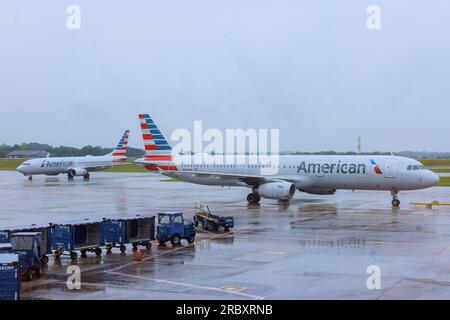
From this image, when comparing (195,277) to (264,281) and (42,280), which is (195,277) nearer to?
(264,281)

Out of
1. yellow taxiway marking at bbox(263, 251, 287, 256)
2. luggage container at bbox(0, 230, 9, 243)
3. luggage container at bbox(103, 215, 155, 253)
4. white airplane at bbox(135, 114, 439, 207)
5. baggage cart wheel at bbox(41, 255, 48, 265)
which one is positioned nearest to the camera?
luggage container at bbox(0, 230, 9, 243)

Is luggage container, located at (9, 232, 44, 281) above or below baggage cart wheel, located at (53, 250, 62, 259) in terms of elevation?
above

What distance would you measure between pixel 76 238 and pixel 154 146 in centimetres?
3178

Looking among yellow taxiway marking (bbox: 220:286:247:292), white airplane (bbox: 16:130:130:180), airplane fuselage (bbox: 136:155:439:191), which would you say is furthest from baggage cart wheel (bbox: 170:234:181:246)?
white airplane (bbox: 16:130:130:180)

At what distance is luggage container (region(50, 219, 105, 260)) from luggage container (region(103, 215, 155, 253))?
41 centimetres

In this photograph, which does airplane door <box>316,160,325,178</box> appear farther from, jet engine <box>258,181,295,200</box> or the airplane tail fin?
the airplane tail fin

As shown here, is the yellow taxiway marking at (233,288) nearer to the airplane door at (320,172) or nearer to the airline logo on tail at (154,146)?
the airplane door at (320,172)

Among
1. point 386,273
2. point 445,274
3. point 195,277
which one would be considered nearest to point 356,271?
point 386,273

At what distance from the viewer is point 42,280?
22.6 meters

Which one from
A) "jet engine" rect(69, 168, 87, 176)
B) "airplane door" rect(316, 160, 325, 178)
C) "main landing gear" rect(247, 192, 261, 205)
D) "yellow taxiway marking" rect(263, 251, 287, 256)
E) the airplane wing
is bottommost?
"yellow taxiway marking" rect(263, 251, 287, 256)

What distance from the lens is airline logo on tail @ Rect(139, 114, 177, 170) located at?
190 feet

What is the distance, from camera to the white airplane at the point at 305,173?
48031mm

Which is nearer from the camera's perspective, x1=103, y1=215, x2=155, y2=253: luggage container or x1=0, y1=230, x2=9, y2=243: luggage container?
x1=0, y1=230, x2=9, y2=243: luggage container

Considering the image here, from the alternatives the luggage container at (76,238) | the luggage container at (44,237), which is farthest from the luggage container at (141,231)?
the luggage container at (44,237)
